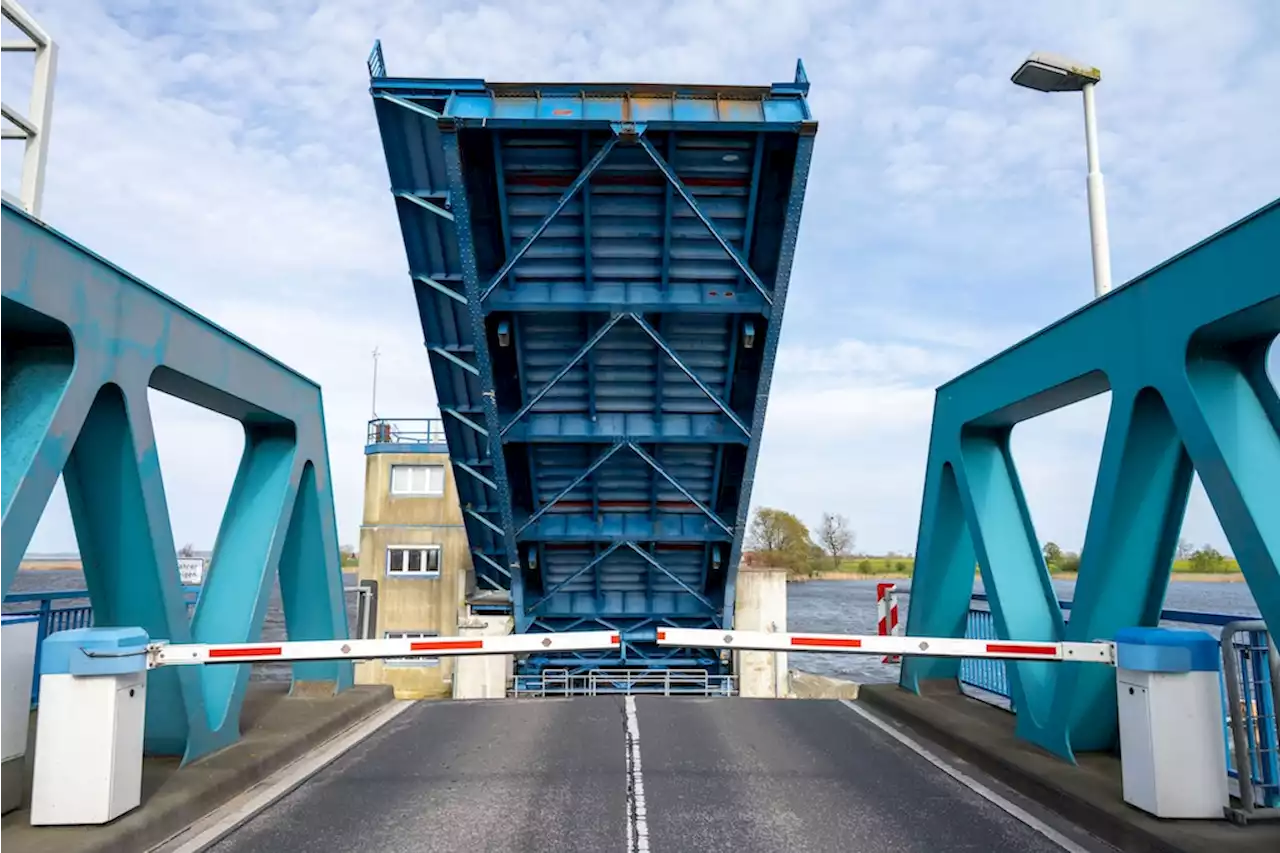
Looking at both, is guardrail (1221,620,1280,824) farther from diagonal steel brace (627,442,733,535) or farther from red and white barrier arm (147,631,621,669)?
diagonal steel brace (627,442,733,535)

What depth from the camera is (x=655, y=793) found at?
6.06 m

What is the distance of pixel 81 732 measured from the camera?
4.77 m

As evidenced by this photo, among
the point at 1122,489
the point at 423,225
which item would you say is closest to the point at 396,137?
the point at 423,225

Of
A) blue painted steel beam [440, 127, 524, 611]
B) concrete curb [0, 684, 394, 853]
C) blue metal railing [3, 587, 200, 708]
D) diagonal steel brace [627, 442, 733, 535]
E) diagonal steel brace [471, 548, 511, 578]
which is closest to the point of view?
concrete curb [0, 684, 394, 853]

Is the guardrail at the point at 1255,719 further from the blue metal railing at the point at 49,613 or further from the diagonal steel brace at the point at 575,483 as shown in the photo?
the diagonal steel brace at the point at 575,483

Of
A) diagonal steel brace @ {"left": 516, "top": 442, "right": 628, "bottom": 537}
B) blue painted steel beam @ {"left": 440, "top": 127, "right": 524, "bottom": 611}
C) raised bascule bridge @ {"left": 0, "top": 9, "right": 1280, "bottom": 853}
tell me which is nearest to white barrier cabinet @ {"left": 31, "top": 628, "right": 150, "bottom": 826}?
raised bascule bridge @ {"left": 0, "top": 9, "right": 1280, "bottom": 853}

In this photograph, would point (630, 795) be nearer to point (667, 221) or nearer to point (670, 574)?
point (667, 221)

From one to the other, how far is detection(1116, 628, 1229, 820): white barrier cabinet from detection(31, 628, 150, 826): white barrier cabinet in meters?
5.64

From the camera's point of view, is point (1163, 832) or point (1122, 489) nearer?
point (1163, 832)

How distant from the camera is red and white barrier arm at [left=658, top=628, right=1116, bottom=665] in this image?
5703 millimetres

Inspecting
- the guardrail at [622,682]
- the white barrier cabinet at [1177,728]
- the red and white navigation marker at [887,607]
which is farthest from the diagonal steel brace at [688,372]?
the white barrier cabinet at [1177,728]

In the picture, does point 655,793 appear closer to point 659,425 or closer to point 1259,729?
point 1259,729

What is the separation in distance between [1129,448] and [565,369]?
6.97 metres

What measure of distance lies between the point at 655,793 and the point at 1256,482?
4054 millimetres
